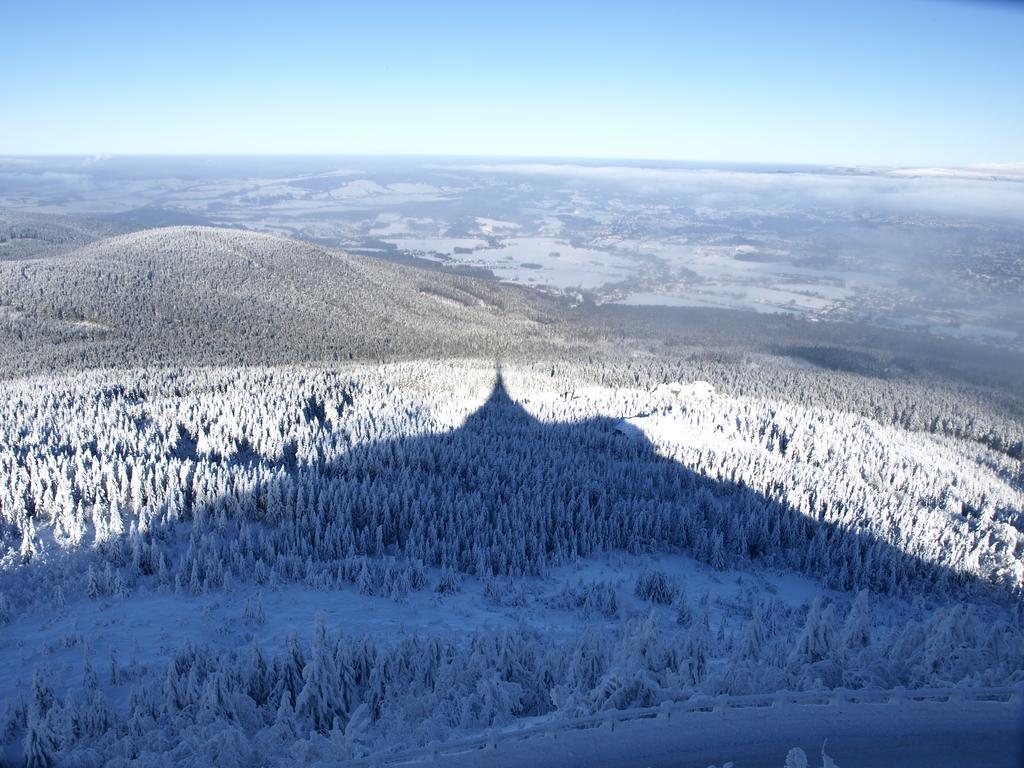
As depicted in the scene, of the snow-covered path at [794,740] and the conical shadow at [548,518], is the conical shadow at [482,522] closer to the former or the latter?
the conical shadow at [548,518]

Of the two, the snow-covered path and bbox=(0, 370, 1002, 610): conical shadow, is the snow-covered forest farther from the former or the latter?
the snow-covered path

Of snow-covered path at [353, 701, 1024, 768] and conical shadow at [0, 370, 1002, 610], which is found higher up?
snow-covered path at [353, 701, 1024, 768]

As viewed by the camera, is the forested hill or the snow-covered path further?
the forested hill

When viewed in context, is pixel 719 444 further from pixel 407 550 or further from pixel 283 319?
pixel 283 319

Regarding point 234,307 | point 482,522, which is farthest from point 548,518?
point 234,307

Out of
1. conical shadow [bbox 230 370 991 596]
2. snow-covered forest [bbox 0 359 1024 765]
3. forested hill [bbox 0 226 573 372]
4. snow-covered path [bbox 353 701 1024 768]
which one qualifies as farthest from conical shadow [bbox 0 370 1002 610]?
forested hill [bbox 0 226 573 372]

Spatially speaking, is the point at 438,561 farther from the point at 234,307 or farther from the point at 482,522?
the point at 234,307

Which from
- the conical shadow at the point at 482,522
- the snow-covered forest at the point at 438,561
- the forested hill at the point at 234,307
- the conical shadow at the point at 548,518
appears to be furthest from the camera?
the forested hill at the point at 234,307

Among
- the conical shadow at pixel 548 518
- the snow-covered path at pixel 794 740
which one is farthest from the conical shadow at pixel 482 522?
the snow-covered path at pixel 794 740
